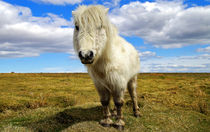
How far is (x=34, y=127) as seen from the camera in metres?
4.98

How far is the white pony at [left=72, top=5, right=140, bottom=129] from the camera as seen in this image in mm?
3516

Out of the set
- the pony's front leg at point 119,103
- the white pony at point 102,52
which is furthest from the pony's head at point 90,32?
the pony's front leg at point 119,103

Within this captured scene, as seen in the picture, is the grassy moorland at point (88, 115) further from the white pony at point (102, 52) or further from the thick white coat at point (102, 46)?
the thick white coat at point (102, 46)

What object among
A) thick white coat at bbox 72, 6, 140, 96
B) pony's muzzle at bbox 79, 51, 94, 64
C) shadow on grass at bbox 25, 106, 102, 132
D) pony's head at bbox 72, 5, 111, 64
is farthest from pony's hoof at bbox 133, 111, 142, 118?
pony's muzzle at bbox 79, 51, 94, 64

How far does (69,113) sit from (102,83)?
2021 mm

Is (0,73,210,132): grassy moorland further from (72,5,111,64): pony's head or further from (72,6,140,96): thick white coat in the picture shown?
(72,5,111,64): pony's head

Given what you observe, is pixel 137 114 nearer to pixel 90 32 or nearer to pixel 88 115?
pixel 88 115

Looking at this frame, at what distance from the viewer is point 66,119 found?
18.2ft

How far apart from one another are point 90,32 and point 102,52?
61 centimetres

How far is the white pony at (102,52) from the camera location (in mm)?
3516

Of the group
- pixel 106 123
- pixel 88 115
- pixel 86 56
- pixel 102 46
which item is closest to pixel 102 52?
pixel 102 46

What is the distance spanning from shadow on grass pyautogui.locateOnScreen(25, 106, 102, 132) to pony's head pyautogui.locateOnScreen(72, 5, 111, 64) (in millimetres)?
2565

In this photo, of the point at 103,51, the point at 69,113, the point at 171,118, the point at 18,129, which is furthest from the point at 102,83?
the point at 171,118

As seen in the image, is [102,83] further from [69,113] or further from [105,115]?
[69,113]
